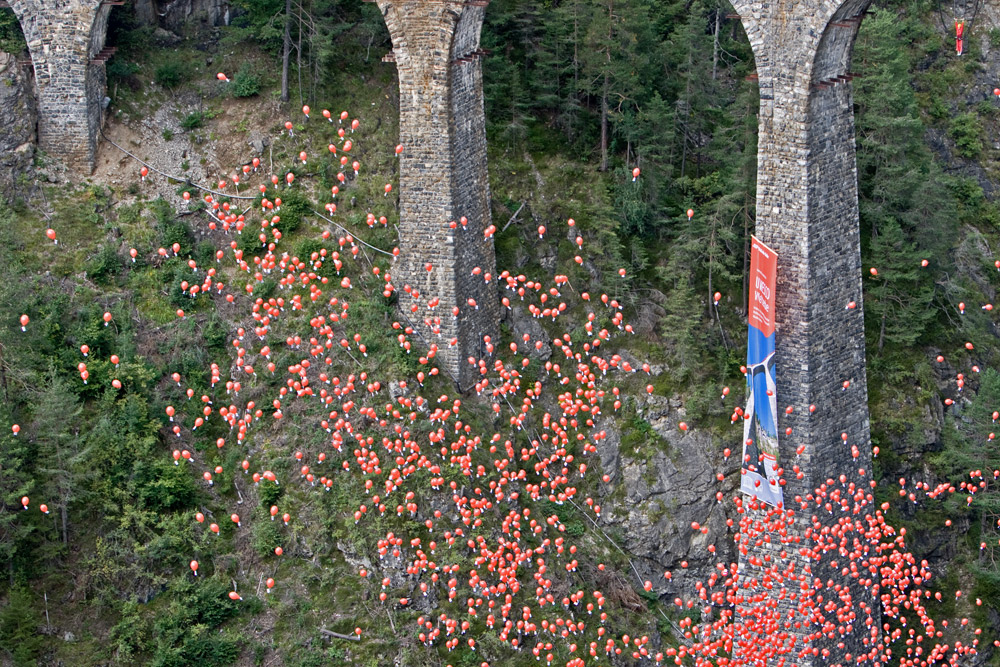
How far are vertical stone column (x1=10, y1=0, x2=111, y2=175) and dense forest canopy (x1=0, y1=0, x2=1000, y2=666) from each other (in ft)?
2.21

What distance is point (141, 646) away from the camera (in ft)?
108

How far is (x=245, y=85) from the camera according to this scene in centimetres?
4072

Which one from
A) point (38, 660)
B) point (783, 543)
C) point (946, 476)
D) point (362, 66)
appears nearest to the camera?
point (38, 660)

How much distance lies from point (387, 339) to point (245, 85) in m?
9.27

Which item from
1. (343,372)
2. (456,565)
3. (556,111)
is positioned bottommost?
(456,565)

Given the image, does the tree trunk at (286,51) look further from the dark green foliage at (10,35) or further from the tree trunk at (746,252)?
the tree trunk at (746,252)

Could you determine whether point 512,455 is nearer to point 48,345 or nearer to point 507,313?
point 507,313

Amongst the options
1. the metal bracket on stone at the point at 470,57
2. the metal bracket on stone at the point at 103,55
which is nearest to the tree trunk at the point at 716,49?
the metal bracket on stone at the point at 470,57

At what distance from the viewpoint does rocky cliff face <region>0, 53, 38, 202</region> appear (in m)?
39.1

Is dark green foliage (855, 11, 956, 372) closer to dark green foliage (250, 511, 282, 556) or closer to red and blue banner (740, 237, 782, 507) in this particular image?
red and blue banner (740, 237, 782, 507)

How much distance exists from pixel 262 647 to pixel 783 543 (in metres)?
12.8

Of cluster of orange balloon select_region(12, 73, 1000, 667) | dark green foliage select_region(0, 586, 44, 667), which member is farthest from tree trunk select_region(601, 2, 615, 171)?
dark green foliage select_region(0, 586, 44, 667)

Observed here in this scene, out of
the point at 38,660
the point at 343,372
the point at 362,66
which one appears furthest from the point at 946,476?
the point at 38,660

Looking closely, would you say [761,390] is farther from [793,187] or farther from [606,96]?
[606,96]
